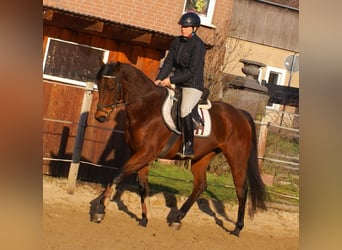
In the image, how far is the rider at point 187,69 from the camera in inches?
107

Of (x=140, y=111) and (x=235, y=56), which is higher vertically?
(x=235, y=56)

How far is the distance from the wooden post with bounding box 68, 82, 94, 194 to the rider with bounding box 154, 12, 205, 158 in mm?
662

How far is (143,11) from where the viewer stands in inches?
103

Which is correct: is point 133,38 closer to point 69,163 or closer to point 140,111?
point 140,111

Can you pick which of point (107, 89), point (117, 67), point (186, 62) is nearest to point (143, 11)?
point (186, 62)

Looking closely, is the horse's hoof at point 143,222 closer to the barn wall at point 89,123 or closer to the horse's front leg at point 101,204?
the horse's front leg at point 101,204

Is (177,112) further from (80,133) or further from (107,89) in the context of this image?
(80,133)

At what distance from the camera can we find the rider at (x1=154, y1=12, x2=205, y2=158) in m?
2.72

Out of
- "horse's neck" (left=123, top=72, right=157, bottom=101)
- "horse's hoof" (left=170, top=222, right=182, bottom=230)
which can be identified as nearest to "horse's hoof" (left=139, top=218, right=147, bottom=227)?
"horse's hoof" (left=170, top=222, right=182, bottom=230)

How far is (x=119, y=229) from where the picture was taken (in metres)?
2.81

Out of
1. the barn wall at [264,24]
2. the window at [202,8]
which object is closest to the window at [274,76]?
the barn wall at [264,24]

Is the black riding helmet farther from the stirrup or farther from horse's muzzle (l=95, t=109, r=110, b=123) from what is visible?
the stirrup
